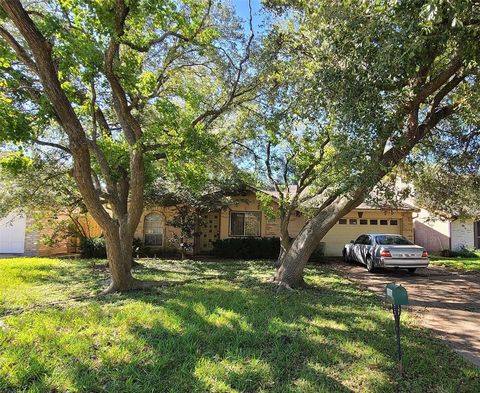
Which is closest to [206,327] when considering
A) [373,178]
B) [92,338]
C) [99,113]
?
[92,338]

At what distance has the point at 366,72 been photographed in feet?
18.1

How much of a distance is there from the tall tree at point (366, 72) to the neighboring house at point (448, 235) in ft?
51.5

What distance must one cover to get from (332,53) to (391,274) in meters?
10.5

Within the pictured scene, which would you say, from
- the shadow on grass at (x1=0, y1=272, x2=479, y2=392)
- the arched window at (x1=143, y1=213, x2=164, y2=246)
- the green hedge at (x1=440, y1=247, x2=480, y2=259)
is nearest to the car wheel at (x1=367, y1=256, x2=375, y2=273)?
the shadow on grass at (x1=0, y1=272, x2=479, y2=392)

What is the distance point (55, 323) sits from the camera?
Answer: 612 centimetres

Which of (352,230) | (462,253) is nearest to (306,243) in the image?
(352,230)

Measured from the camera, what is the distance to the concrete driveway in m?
6.33

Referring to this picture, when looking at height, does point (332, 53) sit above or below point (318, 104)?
above

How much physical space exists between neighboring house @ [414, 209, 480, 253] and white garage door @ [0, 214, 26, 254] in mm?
22167

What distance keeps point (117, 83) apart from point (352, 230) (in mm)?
16490

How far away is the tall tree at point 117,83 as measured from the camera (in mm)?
7098

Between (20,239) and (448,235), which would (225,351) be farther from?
(448,235)

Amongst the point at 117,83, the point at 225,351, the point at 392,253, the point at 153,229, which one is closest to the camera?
the point at 225,351

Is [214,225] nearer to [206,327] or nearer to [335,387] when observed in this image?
[206,327]
